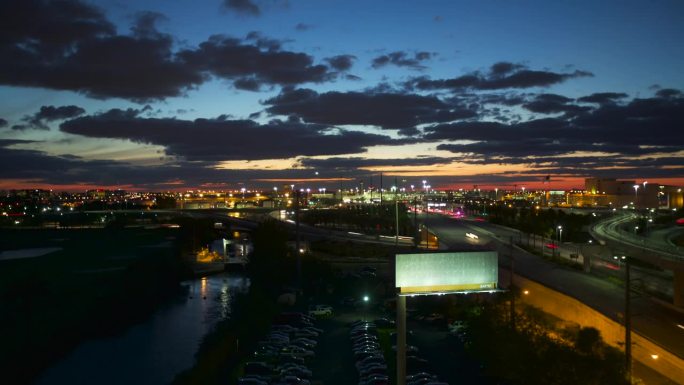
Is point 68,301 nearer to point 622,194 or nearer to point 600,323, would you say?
point 600,323

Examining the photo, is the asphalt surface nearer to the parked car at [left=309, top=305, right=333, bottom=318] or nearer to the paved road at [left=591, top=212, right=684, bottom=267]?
the parked car at [left=309, top=305, right=333, bottom=318]

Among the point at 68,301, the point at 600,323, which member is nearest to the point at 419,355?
the point at 600,323

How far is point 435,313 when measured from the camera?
48.6 feet

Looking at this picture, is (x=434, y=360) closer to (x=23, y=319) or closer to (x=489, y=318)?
(x=489, y=318)

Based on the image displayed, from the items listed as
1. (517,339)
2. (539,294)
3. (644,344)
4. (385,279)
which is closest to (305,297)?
(385,279)

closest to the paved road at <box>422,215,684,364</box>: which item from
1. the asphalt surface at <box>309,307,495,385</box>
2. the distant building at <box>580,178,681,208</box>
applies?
the asphalt surface at <box>309,307,495,385</box>

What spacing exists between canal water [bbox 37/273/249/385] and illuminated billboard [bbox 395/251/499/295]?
669 centimetres

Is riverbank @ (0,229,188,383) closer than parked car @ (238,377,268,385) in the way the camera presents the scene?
No

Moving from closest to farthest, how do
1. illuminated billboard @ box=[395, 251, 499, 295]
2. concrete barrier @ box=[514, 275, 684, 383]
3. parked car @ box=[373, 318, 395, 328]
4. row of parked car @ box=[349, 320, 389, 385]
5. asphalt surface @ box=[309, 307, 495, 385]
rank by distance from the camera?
concrete barrier @ box=[514, 275, 684, 383]
illuminated billboard @ box=[395, 251, 499, 295]
row of parked car @ box=[349, 320, 389, 385]
asphalt surface @ box=[309, 307, 495, 385]
parked car @ box=[373, 318, 395, 328]

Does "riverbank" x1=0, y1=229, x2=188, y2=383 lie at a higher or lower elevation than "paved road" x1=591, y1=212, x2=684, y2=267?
lower

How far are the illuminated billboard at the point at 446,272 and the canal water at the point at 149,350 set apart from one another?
669 cm

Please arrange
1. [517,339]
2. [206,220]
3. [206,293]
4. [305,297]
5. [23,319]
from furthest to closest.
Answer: [206,220] < [206,293] < [305,297] < [23,319] < [517,339]

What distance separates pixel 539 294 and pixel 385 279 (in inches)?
296

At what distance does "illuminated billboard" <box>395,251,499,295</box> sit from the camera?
316 inches
